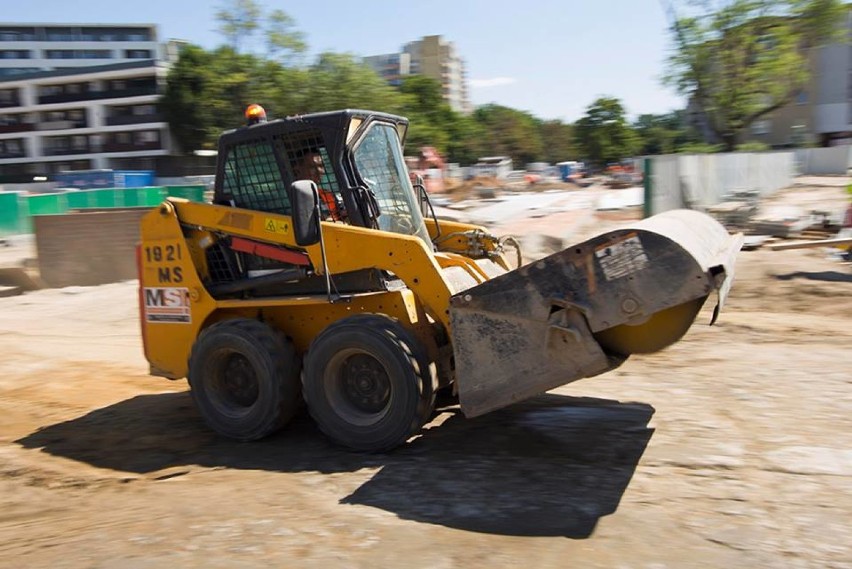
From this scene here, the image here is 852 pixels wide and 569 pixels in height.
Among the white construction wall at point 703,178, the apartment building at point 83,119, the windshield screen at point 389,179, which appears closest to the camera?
the windshield screen at point 389,179

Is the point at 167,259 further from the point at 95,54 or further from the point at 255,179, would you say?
the point at 95,54

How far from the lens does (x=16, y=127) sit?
70.9 metres

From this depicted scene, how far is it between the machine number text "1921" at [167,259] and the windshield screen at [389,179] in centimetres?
165

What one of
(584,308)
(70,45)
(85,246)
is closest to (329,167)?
(584,308)

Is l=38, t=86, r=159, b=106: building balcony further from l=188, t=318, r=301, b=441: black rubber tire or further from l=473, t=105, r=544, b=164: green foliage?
l=188, t=318, r=301, b=441: black rubber tire

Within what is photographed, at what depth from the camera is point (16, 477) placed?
531cm

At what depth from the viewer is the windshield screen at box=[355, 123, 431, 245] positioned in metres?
5.67

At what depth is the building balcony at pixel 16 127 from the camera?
70.6m

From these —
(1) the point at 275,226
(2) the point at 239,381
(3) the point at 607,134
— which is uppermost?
(3) the point at 607,134

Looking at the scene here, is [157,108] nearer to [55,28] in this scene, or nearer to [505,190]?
[55,28]

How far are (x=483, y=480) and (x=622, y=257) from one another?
1.61 metres

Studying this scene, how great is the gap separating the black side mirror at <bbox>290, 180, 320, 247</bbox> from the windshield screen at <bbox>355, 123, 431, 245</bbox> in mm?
622

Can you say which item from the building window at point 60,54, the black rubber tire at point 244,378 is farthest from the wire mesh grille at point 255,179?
the building window at point 60,54

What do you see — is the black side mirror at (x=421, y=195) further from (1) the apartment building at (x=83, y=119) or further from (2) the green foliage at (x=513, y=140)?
(2) the green foliage at (x=513, y=140)
